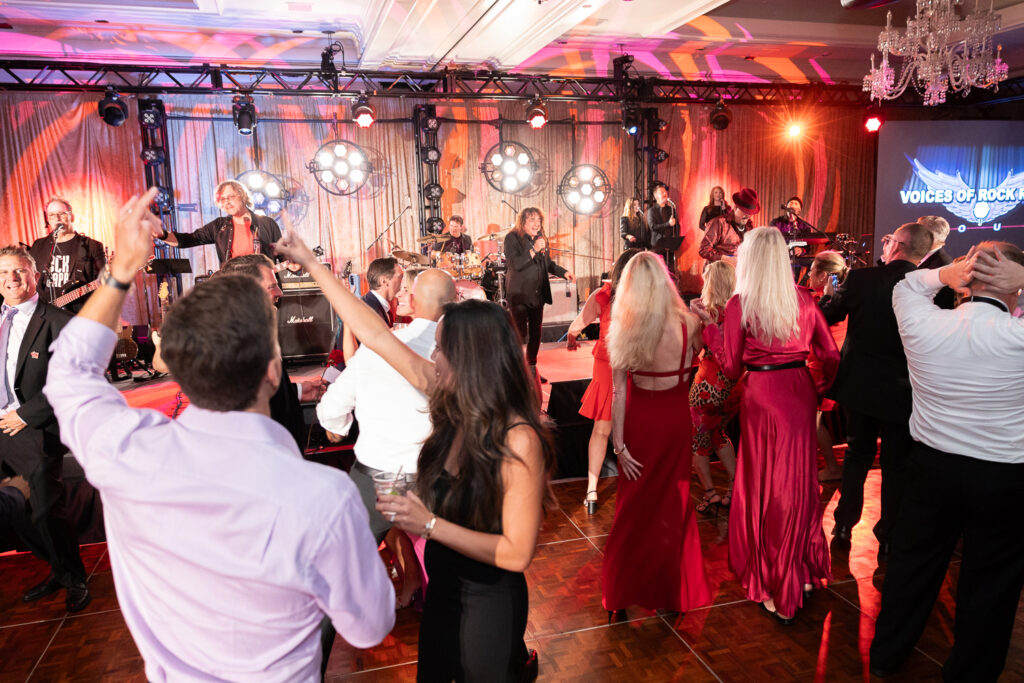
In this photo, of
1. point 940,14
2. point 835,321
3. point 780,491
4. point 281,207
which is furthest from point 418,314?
point 281,207

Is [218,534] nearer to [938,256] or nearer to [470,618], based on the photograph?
[470,618]

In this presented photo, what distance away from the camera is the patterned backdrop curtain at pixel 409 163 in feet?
30.2

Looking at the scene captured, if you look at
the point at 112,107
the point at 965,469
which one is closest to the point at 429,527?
the point at 965,469

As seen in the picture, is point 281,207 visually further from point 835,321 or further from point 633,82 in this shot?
point 835,321

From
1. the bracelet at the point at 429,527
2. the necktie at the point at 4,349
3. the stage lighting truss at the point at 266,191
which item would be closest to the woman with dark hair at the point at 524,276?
the necktie at the point at 4,349

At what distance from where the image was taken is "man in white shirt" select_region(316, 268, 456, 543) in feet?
8.20

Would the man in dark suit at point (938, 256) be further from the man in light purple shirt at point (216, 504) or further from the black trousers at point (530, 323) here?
the black trousers at point (530, 323)

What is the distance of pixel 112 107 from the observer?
823 centimetres

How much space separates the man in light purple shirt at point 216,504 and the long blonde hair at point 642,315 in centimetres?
193

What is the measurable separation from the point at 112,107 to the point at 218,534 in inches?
356

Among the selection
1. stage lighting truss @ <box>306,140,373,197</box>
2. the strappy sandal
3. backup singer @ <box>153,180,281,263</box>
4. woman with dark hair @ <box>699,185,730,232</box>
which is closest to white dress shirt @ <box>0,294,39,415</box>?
backup singer @ <box>153,180,281,263</box>

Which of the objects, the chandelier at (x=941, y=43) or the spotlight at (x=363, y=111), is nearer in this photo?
the chandelier at (x=941, y=43)

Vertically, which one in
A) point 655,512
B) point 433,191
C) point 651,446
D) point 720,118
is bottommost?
point 655,512

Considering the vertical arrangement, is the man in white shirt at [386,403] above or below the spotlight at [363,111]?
below
